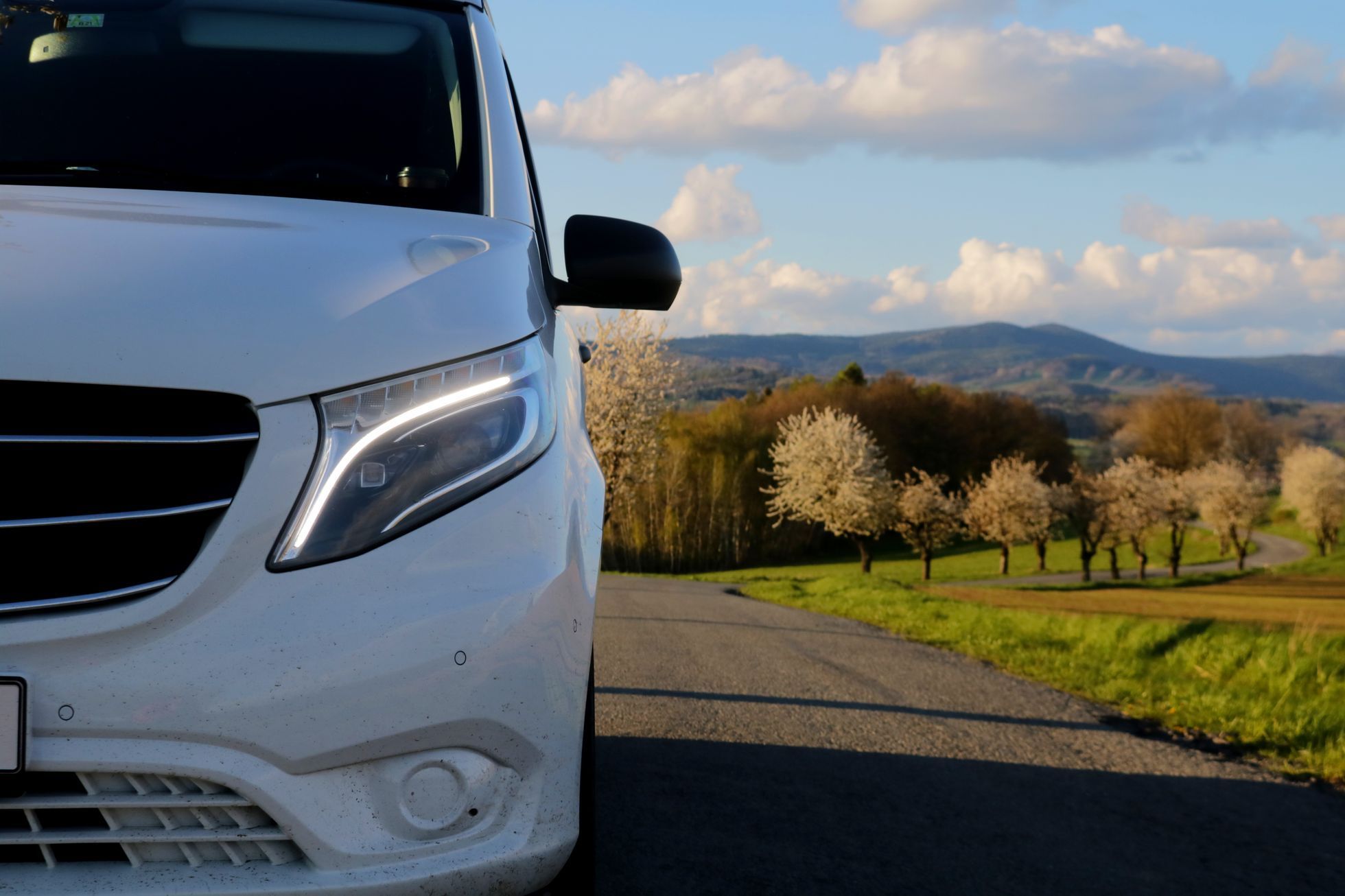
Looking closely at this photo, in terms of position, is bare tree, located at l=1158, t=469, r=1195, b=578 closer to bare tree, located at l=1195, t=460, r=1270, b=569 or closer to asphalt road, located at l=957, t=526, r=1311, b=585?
asphalt road, located at l=957, t=526, r=1311, b=585

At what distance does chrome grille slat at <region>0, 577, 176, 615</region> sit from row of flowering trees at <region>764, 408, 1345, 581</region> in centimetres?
6622

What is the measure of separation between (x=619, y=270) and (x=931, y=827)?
7.55 feet

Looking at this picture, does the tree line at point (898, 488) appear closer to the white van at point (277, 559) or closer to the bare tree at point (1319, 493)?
the bare tree at point (1319, 493)

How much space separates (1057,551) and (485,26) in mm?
91103

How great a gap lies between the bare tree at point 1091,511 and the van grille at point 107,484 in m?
80.8

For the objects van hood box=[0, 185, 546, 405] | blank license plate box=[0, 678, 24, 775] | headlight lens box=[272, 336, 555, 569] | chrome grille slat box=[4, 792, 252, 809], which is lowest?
chrome grille slat box=[4, 792, 252, 809]

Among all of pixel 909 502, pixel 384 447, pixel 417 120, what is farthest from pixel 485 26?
pixel 909 502

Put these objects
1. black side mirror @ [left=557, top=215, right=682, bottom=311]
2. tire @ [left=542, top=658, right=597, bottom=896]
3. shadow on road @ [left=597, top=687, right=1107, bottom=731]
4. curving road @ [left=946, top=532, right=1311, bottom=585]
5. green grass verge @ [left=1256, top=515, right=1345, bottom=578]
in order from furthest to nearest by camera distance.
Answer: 1. green grass verge @ [left=1256, top=515, right=1345, bottom=578]
2. curving road @ [left=946, top=532, right=1311, bottom=585]
3. shadow on road @ [left=597, top=687, right=1107, bottom=731]
4. black side mirror @ [left=557, top=215, right=682, bottom=311]
5. tire @ [left=542, top=658, right=597, bottom=896]

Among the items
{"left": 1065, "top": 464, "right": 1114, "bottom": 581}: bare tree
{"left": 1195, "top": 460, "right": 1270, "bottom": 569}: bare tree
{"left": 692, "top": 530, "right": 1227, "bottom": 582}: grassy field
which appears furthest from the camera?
{"left": 1195, "top": 460, "right": 1270, "bottom": 569}: bare tree

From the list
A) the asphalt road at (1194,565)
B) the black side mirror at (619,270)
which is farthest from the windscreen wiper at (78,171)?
the asphalt road at (1194,565)

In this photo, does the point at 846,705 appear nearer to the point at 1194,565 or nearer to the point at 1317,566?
the point at 1317,566

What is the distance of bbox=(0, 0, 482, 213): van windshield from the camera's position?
275cm

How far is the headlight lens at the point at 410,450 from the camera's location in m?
1.88

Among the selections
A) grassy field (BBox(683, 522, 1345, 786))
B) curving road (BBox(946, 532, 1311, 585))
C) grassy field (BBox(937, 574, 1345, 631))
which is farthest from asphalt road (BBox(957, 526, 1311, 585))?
grassy field (BBox(683, 522, 1345, 786))
